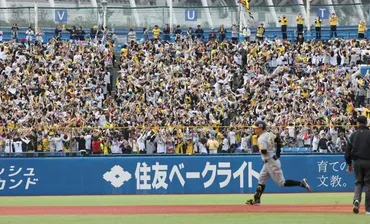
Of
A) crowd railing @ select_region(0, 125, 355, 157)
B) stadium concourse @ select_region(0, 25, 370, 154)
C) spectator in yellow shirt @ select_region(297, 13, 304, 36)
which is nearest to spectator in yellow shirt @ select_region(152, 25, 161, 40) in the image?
stadium concourse @ select_region(0, 25, 370, 154)

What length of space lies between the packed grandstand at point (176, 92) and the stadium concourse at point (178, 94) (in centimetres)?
5

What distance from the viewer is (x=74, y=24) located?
48.2 m

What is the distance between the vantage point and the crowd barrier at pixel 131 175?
83.1 feet

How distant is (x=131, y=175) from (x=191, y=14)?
2528cm

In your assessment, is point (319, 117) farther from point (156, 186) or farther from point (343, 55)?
point (156, 186)

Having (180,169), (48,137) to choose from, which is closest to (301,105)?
(48,137)

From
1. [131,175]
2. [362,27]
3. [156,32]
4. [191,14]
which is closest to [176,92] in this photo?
[156,32]

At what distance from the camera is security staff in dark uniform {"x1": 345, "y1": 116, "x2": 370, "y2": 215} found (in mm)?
16484

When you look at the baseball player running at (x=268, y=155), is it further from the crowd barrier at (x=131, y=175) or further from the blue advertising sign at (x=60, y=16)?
the blue advertising sign at (x=60, y=16)

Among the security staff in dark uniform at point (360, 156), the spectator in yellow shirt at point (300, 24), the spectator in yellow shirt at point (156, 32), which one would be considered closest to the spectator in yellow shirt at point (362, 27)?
the spectator in yellow shirt at point (300, 24)

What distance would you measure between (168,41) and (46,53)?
6213mm

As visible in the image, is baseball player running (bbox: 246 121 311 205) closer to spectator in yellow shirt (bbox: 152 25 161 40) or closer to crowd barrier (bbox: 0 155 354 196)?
crowd barrier (bbox: 0 155 354 196)

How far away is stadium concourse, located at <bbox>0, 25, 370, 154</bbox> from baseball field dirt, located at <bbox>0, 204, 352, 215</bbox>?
12.9 metres
